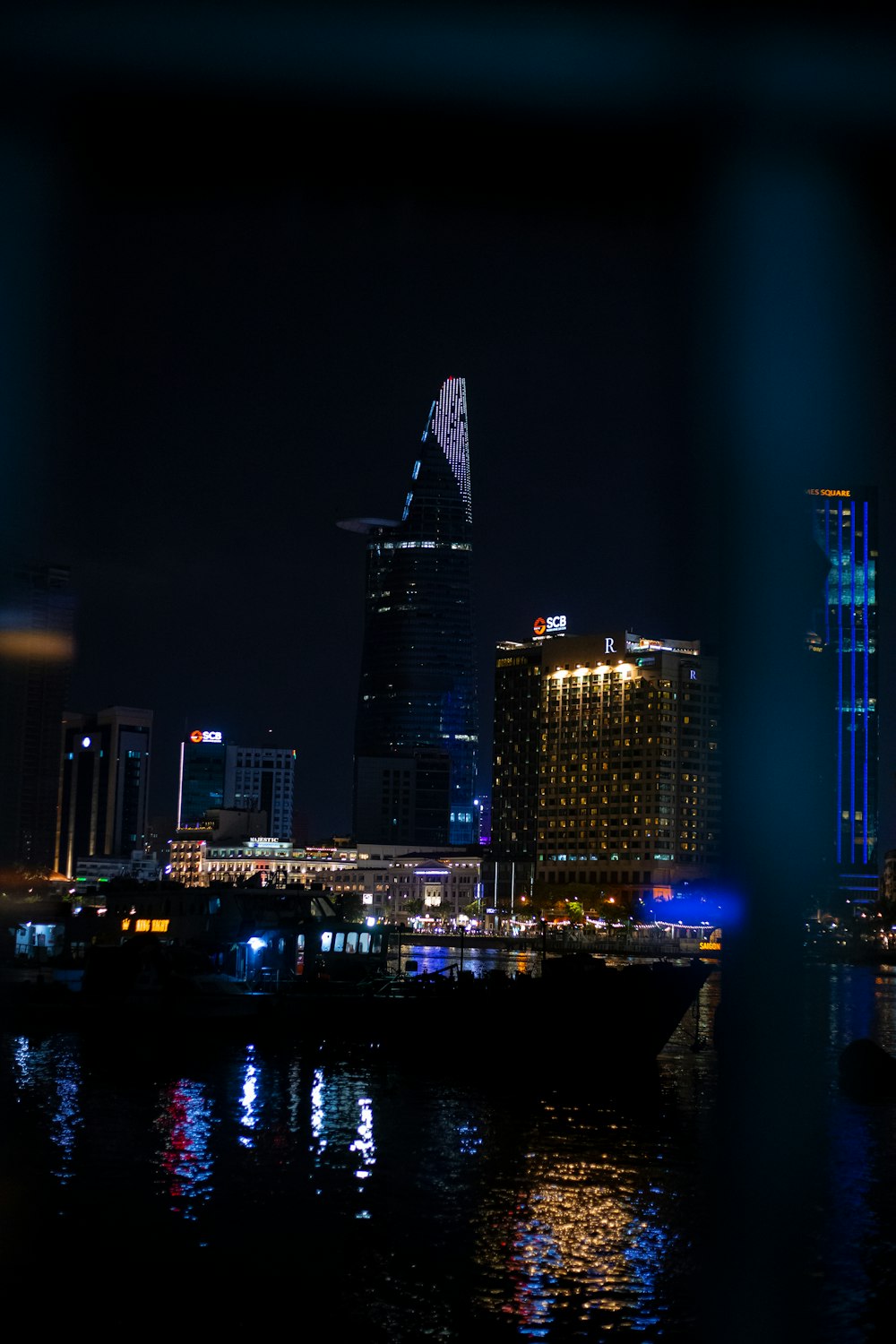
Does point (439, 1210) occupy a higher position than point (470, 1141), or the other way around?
point (439, 1210)

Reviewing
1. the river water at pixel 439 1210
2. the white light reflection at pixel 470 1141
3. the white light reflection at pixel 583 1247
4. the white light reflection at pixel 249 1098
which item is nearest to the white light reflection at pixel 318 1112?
the river water at pixel 439 1210

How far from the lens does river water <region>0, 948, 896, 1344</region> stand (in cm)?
1898

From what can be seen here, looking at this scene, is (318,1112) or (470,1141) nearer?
(470,1141)

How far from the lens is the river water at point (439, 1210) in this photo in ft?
62.3

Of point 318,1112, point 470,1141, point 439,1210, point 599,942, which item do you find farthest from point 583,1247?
point 599,942

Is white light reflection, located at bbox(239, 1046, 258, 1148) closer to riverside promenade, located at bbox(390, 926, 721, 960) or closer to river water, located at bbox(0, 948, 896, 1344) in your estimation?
river water, located at bbox(0, 948, 896, 1344)

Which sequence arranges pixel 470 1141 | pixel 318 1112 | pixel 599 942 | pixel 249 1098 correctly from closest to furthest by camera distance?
pixel 470 1141, pixel 318 1112, pixel 249 1098, pixel 599 942

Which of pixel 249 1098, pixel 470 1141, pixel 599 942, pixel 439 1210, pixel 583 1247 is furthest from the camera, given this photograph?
pixel 599 942

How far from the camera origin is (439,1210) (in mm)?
24359

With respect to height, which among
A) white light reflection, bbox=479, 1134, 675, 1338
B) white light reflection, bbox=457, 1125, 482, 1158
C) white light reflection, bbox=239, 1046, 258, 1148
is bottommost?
white light reflection, bbox=239, 1046, 258, 1148

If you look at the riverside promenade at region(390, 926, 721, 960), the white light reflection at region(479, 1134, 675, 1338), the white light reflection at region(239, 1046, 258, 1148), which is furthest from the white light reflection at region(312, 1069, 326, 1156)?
the riverside promenade at region(390, 926, 721, 960)

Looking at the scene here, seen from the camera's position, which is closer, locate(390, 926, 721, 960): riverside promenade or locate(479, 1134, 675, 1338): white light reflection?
locate(479, 1134, 675, 1338): white light reflection

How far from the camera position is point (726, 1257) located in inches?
859

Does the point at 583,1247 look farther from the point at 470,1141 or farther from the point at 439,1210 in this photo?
the point at 470,1141
